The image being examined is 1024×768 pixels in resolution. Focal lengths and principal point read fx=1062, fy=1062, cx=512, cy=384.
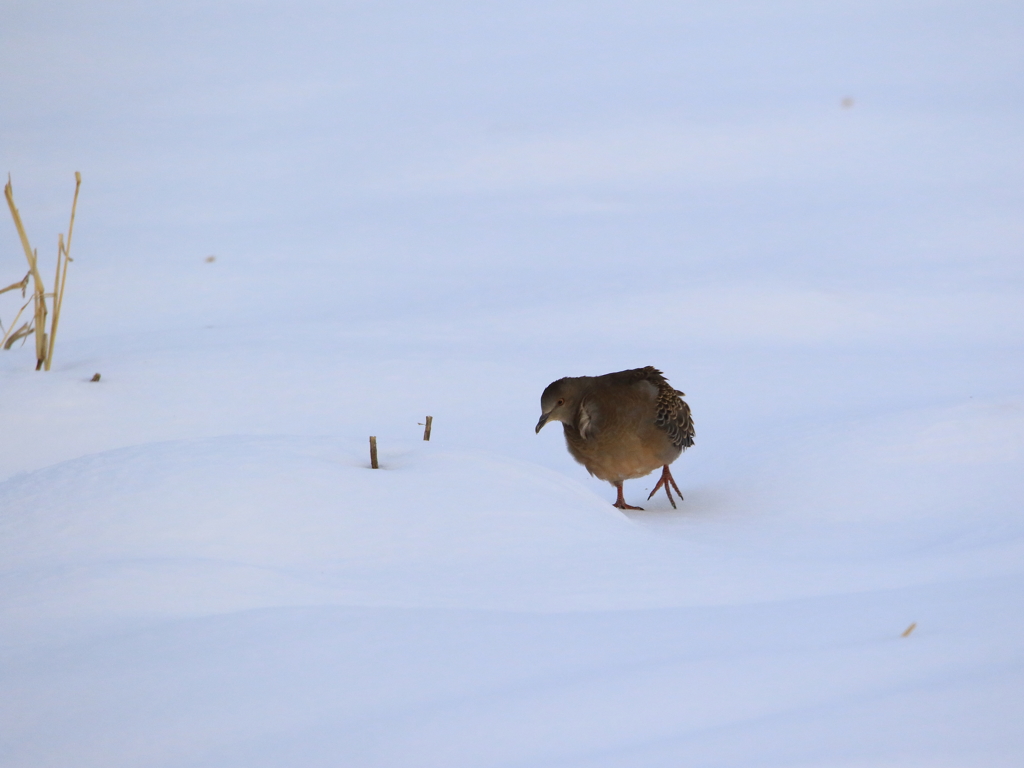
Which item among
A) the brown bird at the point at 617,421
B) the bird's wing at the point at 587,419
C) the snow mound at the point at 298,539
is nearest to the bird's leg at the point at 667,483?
the brown bird at the point at 617,421

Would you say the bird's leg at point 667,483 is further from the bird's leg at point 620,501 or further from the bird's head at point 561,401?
the bird's head at point 561,401

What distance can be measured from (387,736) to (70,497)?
1.20m

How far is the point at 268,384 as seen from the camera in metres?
4.67

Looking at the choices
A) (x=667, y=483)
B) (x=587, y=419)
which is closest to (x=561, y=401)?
(x=587, y=419)

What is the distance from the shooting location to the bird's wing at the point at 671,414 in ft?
12.1

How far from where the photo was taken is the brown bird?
363 centimetres


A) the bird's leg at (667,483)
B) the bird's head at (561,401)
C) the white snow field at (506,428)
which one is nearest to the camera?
the white snow field at (506,428)

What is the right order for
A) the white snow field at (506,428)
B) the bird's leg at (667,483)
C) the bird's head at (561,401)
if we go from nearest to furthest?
the white snow field at (506,428)
the bird's head at (561,401)
the bird's leg at (667,483)

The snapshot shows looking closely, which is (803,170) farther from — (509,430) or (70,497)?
(70,497)

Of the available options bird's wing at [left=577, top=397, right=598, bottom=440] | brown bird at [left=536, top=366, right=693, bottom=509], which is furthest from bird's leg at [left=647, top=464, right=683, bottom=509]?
bird's wing at [left=577, top=397, right=598, bottom=440]

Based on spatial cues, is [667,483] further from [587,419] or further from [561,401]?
[561,401]

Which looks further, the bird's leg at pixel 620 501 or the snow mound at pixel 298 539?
the bird's leg at pixel 620 501

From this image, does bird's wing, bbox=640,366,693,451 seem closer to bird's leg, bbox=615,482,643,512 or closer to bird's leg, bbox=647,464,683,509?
bird's leg, bbox=647,464,683,509

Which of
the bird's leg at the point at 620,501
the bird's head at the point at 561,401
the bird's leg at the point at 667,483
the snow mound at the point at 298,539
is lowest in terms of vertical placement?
the bird's leg at the point at 620,501
